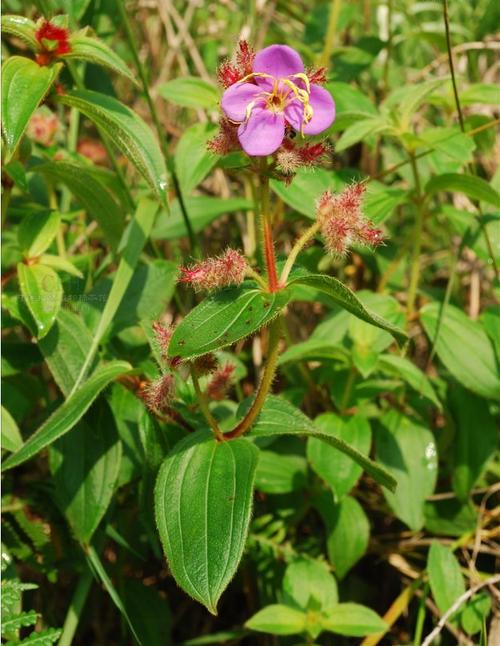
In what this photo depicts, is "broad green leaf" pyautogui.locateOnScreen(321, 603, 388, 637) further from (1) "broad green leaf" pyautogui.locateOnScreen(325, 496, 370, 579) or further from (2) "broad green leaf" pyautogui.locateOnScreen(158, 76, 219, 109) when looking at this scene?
(2) "broad green leaf" pyautogui.locateOnScreen(158, 76, 219, 109)

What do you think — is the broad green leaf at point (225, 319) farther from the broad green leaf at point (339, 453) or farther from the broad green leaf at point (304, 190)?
→ the broad green leaf at point (304, 190)

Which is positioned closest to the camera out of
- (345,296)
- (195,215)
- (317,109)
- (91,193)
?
(345,296)

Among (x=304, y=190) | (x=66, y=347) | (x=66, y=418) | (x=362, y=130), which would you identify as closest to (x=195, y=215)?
(x=304, y=190)

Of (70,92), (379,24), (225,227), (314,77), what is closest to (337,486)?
(314,77)

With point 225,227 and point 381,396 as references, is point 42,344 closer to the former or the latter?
point 381,396

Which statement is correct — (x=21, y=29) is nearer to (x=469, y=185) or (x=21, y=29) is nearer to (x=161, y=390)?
(x=161, y=390)

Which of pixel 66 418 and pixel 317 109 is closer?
pixel 317 109
